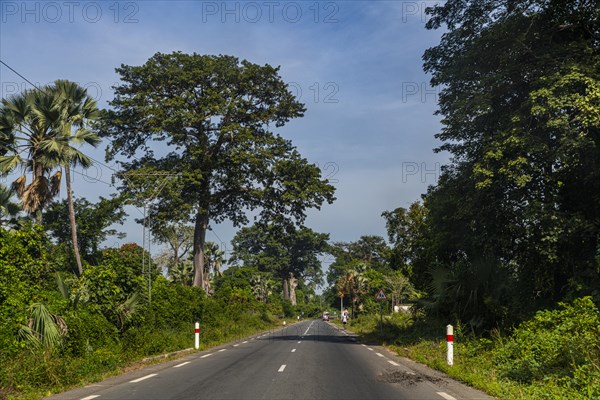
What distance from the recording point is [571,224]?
1516cm

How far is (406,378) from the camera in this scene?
12.2 metres

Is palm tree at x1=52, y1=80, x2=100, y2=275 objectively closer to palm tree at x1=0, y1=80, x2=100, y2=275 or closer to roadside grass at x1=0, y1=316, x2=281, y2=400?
palm tree at x1=0, y1=80, x2=100, y2=275

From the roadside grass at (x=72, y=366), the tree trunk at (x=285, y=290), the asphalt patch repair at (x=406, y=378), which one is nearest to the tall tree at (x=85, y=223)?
the roadside grass at (x=72, y=366)

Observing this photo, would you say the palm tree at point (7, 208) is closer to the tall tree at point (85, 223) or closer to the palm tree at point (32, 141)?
the palm tree at point (32, 141)

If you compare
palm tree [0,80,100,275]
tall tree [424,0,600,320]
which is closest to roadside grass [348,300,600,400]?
tall tree [424,0,600,320]

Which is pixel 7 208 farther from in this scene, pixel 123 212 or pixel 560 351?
pixel 560 351

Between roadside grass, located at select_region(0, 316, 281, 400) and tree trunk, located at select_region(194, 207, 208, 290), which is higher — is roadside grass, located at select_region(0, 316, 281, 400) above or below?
below

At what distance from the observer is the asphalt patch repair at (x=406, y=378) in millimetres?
11594

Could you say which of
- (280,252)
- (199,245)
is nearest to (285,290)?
(280,252)

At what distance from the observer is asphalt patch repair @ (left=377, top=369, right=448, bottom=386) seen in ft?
38.0

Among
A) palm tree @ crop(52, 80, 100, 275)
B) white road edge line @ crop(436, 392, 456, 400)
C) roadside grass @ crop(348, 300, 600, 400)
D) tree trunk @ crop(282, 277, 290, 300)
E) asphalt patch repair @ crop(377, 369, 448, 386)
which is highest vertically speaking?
palm tree @ crop(52, 80, 100, 275)

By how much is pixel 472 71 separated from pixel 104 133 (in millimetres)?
27690

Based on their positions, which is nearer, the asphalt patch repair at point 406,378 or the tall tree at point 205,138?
the asphalt patch repair at point 406,378

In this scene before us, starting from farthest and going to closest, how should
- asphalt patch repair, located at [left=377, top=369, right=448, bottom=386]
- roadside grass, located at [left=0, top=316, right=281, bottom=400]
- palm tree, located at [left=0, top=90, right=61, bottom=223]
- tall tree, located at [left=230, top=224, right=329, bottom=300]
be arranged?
tall tree, located at [left=230, top=224, right=329, bottom=300] < palm tree, located at [left=0, top=90, right=61, bottom=223] < asphalt patch repair, located at [left=377, top=369, right=448, bottom=386] < roadside grass, located at [left=0, top=316, right=281, bottom=400]
